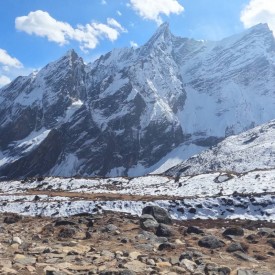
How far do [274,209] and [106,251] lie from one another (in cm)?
2576

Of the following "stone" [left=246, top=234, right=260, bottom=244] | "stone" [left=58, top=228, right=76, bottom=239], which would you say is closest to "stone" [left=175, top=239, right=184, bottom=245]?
"stone" [left=246, top=234, right=260, bottom=244]

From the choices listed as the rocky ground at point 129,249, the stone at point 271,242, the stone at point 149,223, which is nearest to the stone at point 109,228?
the rocky ground at point 129,249

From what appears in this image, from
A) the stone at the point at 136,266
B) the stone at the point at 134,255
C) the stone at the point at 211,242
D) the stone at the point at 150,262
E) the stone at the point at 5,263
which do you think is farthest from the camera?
the stone at the point at 211,242

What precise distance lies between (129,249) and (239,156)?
478 ft

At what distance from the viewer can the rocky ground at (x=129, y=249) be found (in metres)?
11.3

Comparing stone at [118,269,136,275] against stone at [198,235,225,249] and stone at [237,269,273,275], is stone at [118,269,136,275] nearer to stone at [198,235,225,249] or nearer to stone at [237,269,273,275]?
stone at [237,269,273,275]

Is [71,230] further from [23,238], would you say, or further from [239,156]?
[239,156]

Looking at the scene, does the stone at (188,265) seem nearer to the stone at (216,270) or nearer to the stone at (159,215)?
the stone at (216,270)

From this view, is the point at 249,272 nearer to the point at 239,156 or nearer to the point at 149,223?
the point at 149,223

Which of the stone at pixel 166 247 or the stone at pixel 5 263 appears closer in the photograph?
the stone at pixel 5 263

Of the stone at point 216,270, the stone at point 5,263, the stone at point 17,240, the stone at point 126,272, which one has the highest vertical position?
the stone at point 17,240

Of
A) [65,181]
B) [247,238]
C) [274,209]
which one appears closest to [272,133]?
[65,181]

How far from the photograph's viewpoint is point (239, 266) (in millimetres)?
12172

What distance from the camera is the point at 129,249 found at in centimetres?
1341
